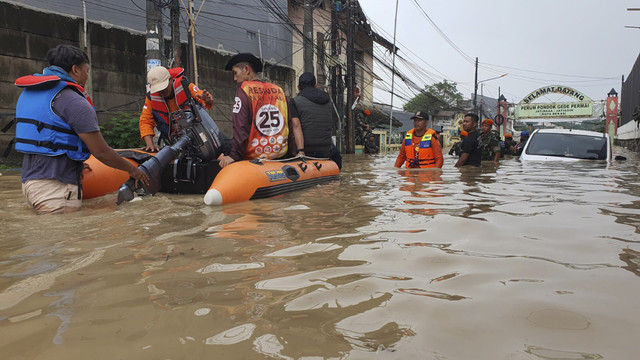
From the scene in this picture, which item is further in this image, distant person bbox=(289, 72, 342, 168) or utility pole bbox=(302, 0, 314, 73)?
utility pole bbox=(302, 0, 314, 73)

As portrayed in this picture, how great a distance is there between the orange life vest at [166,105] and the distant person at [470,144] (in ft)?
15.4

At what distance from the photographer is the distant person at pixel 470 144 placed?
7512 millimetres

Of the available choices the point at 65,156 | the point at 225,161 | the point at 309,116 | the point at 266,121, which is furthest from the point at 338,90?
the point at 65,156

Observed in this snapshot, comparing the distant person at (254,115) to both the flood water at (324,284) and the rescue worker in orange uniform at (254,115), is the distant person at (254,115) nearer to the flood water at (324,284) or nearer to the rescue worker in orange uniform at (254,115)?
the rescue worker in orange uniform at (254,115)

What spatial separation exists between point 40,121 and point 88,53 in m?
7.92

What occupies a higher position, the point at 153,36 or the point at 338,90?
the point at 338,90

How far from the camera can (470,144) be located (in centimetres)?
762

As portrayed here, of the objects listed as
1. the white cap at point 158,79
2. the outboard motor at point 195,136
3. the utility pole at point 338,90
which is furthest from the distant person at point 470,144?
the utility pole at point 338,90

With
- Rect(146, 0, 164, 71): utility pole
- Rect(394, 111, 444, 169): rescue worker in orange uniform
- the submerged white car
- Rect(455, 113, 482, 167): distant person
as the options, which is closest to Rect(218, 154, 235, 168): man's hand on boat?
Rect(394, 111, 444, 169): rescue worker in orange uniform

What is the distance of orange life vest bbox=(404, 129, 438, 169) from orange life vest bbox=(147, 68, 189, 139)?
139 inches

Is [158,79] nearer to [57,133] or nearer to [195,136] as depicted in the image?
[195,136]

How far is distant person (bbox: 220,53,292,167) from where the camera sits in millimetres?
4816

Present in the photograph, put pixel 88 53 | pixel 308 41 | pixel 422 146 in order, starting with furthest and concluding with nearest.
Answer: pixel 308 41 → pixel 88 53 → pixel 422 146

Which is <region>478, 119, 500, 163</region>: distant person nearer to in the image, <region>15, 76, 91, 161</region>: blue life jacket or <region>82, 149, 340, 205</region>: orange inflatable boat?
<region>82, 149, 340, 205</region>: orange inflatable boat
